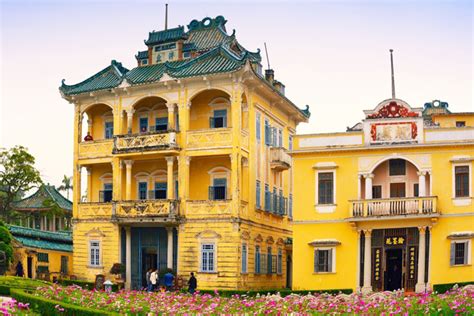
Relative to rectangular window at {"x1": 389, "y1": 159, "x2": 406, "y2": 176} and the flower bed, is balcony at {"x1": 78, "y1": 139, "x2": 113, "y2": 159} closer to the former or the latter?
rectangular window at {"x1": 389, "y1": 159, "x2": 406, "y2": 176}

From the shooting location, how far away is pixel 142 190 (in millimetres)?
43344

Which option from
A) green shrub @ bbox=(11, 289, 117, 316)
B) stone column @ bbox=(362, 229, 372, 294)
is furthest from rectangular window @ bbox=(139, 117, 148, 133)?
green shrub @ bbox=(11, 289, 117, 316)

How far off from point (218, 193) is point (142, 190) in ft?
15.0

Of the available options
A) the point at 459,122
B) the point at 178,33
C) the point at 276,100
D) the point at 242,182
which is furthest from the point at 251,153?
the point at 459,122

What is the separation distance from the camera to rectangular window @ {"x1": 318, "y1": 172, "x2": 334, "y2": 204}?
1435 inches

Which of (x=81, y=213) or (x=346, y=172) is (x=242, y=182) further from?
(x=81, y=213)

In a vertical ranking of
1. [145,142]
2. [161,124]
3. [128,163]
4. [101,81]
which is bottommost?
[128,163]

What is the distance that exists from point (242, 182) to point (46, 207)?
26493 mm

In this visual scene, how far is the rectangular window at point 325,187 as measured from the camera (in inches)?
1435

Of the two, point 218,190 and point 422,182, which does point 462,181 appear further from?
point 218,190

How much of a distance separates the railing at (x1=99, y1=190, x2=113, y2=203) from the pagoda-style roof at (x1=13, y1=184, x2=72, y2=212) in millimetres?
18572

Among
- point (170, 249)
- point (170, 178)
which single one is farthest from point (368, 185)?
point (170, 249)

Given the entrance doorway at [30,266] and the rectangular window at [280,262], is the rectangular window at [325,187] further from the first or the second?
the entrance doorway at [30,266]

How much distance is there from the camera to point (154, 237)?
137 ft
